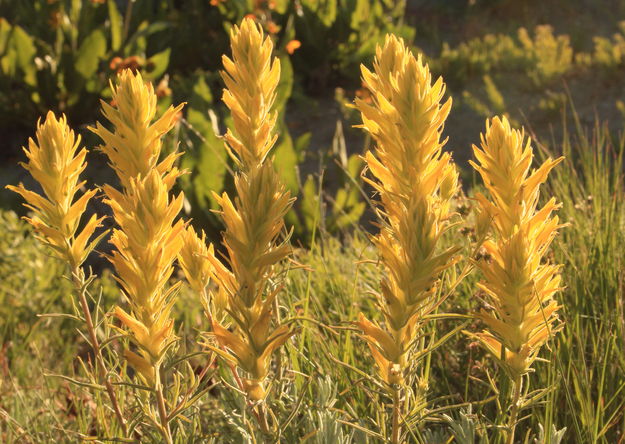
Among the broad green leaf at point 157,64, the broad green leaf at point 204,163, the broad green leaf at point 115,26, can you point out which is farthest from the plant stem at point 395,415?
the broad green leaf at point 115,26

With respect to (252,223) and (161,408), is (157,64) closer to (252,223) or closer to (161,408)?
(161,408)

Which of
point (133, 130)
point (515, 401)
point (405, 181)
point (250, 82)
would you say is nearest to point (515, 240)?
point (405, 181)

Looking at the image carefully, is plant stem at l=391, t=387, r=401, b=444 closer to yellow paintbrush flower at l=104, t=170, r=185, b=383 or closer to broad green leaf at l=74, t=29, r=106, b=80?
yellow paintbrush flower at l=104, t=170, r=185, b=383

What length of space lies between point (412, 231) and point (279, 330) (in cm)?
21

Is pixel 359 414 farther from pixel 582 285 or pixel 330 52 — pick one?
pixel 330 52

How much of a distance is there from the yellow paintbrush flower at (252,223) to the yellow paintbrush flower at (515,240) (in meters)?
0.27

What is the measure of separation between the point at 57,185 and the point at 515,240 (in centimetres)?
64

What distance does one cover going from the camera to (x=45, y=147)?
1088mm

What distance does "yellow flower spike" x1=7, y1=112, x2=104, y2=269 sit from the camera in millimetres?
1090

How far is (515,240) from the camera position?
984mm

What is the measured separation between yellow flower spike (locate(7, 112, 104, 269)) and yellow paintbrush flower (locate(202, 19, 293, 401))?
9.1 inches

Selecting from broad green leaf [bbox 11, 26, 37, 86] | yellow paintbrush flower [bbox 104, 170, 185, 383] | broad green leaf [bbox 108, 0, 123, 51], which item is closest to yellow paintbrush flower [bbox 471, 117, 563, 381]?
yellow paintbrush flower [bbox 104, 170, 185, 383]

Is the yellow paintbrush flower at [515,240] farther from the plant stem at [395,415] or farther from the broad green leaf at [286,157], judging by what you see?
the broad green leaf at [286,157]

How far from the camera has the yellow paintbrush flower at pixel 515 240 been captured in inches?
39.0
